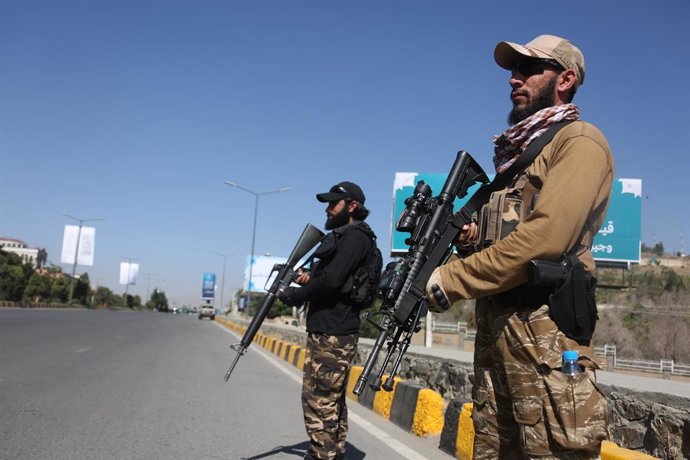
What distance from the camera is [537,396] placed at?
6.63ft

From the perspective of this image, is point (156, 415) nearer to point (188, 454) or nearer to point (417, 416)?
point (188, 454)

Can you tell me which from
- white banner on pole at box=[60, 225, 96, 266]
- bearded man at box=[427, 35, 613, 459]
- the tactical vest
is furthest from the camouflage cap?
white banner on pole at box=[60, 225, 96, 266]

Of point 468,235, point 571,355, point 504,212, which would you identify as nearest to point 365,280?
point 468,235

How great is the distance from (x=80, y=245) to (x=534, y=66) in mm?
75869

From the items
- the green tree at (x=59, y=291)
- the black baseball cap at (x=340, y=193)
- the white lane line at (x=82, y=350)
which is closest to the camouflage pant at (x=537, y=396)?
the black baseball cap at (x=340, y=193)

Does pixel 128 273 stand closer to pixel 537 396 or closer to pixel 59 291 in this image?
pixel 59 291

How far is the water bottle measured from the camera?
1.95m

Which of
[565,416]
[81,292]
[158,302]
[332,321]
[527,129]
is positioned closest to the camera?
[565,416]

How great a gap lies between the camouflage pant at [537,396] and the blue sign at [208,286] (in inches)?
3802

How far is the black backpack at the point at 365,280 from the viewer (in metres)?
4.14

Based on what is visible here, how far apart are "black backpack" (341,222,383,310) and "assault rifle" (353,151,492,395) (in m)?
1.56

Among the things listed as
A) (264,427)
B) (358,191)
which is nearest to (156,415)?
(264,427)

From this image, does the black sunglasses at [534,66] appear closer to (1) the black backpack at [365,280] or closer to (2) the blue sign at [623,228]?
(1) the black backpack at [365,280]

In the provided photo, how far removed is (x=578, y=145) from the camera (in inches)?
82.4
